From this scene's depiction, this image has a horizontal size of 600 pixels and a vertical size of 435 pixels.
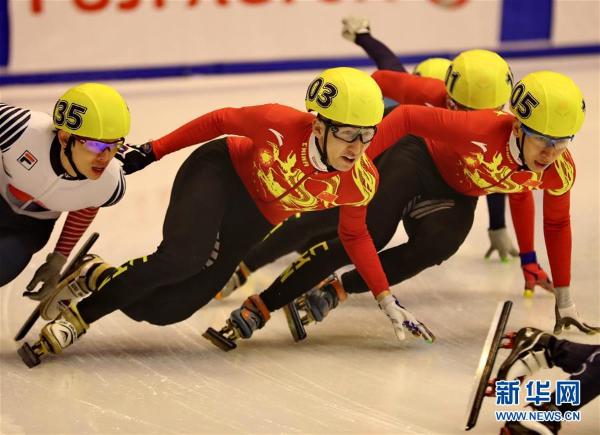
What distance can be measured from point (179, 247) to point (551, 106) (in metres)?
1.53

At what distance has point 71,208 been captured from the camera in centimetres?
467

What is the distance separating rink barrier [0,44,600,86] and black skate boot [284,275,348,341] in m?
4.92

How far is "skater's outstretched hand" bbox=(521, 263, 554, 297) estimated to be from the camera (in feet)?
18.3

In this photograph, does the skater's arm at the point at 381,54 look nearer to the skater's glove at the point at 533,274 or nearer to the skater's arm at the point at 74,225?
the skater's glove at the point at 533,274

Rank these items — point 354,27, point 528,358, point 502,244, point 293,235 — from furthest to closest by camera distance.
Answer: point 354,27 < point 502,244 < point 293,235 < point 528,358

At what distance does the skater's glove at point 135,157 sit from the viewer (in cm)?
468

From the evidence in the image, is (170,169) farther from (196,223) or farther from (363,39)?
(196,223)

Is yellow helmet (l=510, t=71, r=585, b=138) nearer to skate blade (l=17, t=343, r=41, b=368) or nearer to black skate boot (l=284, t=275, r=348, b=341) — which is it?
black skate boot (l=284, t=275, r=348, b=341)

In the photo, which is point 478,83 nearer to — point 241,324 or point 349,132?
point 349,132

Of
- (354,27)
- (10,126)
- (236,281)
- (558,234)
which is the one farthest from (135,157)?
(354,27)

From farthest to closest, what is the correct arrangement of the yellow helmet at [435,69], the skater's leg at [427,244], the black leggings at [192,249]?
the yellow helmet at [435,69], the skater's leg at [427,244], the black leggings at [192,249]

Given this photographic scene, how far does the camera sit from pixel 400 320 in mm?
4688

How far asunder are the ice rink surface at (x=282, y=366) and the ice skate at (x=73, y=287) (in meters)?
0.20

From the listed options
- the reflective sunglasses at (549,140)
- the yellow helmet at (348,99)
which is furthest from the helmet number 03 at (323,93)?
the reflective sunglasses at (549,140)
